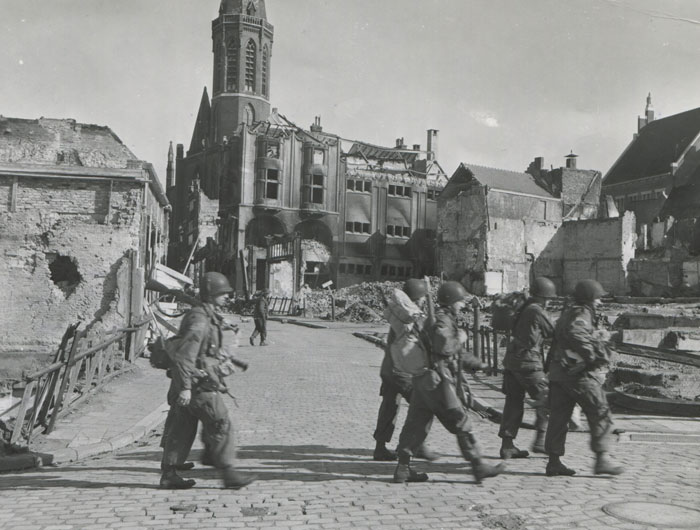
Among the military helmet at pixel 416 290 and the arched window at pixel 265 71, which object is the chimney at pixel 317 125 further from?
the military helmet at pixel 416 290

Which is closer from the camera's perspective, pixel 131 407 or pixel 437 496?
pixel 437 496

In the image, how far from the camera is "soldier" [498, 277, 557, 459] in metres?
6.71

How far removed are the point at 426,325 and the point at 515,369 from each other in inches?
52.2

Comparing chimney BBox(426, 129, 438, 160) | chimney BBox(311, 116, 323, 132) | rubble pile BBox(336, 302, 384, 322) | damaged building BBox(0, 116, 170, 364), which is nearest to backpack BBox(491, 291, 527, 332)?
damaged building BBox(0, 116, 170, 364)

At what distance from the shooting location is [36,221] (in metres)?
18.2

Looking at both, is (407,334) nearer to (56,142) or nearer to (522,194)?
(56,142)

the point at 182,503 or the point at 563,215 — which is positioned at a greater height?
the point at 563,215

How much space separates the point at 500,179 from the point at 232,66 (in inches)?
960

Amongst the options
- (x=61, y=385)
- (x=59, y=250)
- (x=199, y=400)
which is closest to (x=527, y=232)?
(x=59, y=250)

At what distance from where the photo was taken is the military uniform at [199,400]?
5383 mm

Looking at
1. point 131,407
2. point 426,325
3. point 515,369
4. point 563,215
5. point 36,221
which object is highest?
point 563,215

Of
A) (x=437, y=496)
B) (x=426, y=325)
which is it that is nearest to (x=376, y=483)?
(x=437, y=496)

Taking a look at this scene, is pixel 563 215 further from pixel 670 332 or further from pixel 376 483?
pixel 376 483

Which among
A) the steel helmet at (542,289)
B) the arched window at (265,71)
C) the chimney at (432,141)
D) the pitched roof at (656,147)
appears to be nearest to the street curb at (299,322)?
the steel helmet at (542,289)
